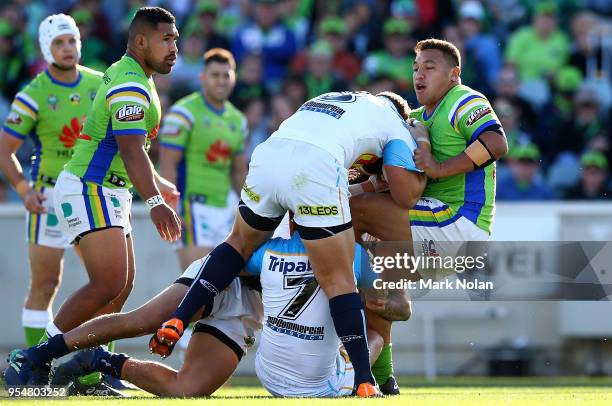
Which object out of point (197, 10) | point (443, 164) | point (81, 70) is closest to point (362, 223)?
point (443, 164)

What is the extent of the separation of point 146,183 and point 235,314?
1.07 meters

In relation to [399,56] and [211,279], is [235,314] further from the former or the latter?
[399,56]

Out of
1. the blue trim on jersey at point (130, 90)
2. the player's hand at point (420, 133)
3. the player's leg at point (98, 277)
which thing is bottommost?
the player's leg at point (98, 277)

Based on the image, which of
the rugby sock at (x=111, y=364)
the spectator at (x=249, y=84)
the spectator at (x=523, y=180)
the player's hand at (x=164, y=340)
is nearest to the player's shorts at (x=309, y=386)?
the player's hand at (x=164, y=340)

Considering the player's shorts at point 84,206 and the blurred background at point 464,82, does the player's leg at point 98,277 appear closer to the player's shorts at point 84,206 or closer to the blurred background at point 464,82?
the player's shorts at point 84,206

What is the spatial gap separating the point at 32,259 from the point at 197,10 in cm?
778

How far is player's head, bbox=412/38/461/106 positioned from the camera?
8.94 meters

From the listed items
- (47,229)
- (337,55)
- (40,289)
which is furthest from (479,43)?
(40,289)

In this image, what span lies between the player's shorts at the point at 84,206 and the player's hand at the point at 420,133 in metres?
2.17

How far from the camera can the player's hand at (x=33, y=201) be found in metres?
10.1

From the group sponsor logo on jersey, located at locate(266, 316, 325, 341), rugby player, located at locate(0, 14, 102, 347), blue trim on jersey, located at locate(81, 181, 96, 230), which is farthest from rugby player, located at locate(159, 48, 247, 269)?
sponsor logo on jersey, located at locate(266, 316, 325, 341)

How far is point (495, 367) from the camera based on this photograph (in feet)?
42.3

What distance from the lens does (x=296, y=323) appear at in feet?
25.8

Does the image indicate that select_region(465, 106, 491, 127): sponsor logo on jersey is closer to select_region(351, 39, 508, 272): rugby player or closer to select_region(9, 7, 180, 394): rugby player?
select_region(351, 39, 508, 272): rugby player
